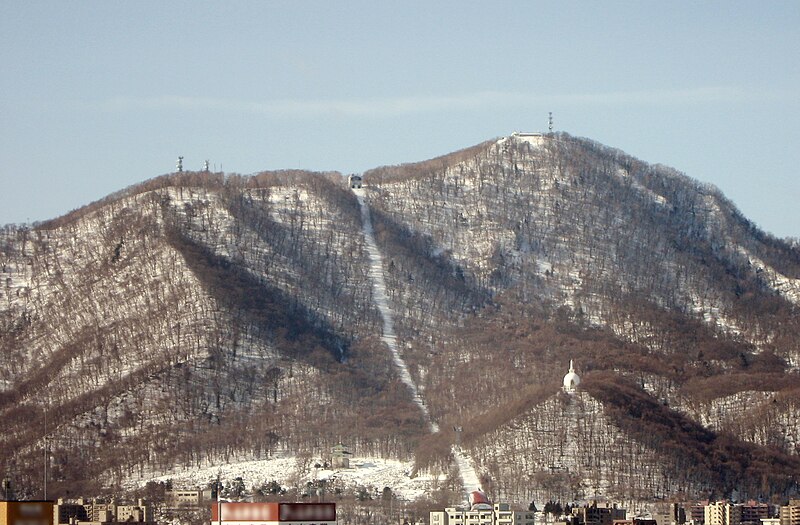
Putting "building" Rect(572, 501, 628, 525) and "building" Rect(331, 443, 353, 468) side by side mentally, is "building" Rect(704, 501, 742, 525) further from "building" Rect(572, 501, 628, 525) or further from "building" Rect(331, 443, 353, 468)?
"building" Rect(331, 443, 353, 468)

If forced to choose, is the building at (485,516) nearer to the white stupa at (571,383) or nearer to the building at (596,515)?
the building at (596,515)

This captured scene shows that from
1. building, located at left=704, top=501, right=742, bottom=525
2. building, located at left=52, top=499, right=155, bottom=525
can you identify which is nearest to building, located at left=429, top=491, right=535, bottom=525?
building, located at left=704, top=501, right=742, bottom=525

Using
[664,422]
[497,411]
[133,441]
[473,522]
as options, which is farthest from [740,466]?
[133,441]

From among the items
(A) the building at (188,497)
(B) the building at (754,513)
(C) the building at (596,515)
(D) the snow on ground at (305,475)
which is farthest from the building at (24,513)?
(D) the snow on ground at (305,475)

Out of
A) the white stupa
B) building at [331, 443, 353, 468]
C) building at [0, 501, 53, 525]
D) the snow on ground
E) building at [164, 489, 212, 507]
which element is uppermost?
the white stupa

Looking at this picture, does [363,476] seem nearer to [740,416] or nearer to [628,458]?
[628,458]
